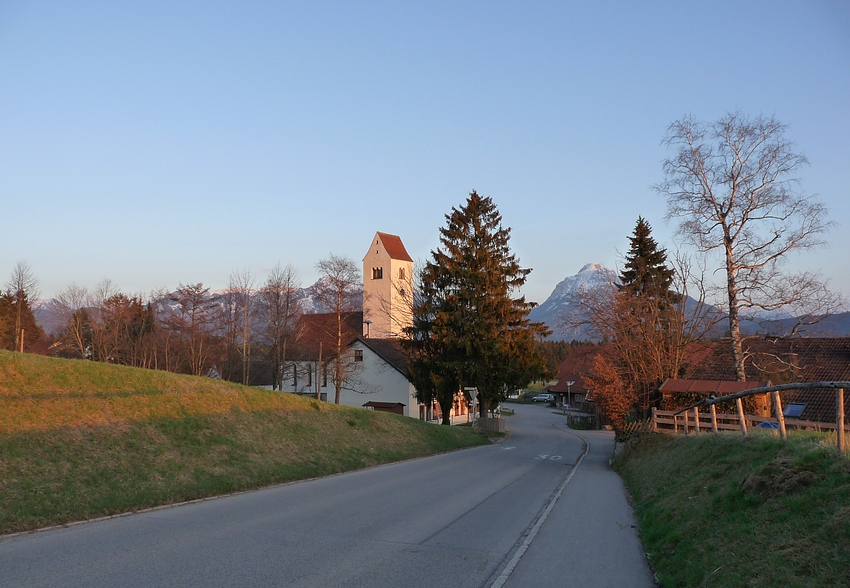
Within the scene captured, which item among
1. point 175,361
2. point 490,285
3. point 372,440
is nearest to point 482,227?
point 490,285

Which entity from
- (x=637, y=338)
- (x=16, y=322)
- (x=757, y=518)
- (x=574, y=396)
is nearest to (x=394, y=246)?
(x=574, y=396)

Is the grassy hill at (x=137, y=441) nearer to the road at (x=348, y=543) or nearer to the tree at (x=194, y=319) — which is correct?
the road at (x=348, y=543)

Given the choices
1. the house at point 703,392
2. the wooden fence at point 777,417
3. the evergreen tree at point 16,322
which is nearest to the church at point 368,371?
the evergreen tree at point 16,322

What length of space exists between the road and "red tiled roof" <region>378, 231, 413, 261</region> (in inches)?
2368

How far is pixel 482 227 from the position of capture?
140ft

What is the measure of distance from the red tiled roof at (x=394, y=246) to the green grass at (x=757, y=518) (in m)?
63.6

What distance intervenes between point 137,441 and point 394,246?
6293 centimetres

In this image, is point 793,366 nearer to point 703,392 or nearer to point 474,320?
point 703,392

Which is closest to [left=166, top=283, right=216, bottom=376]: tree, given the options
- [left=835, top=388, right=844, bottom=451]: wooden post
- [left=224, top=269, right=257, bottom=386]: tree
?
[left=224, top=269, right=257, bottom=386]: tree

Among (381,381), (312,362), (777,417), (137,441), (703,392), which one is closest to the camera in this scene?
(777,417)

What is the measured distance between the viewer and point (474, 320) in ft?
135

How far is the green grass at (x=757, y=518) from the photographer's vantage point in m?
5.49

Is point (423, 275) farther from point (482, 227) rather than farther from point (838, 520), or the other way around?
point (838, 520)

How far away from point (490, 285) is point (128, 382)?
27099mm
